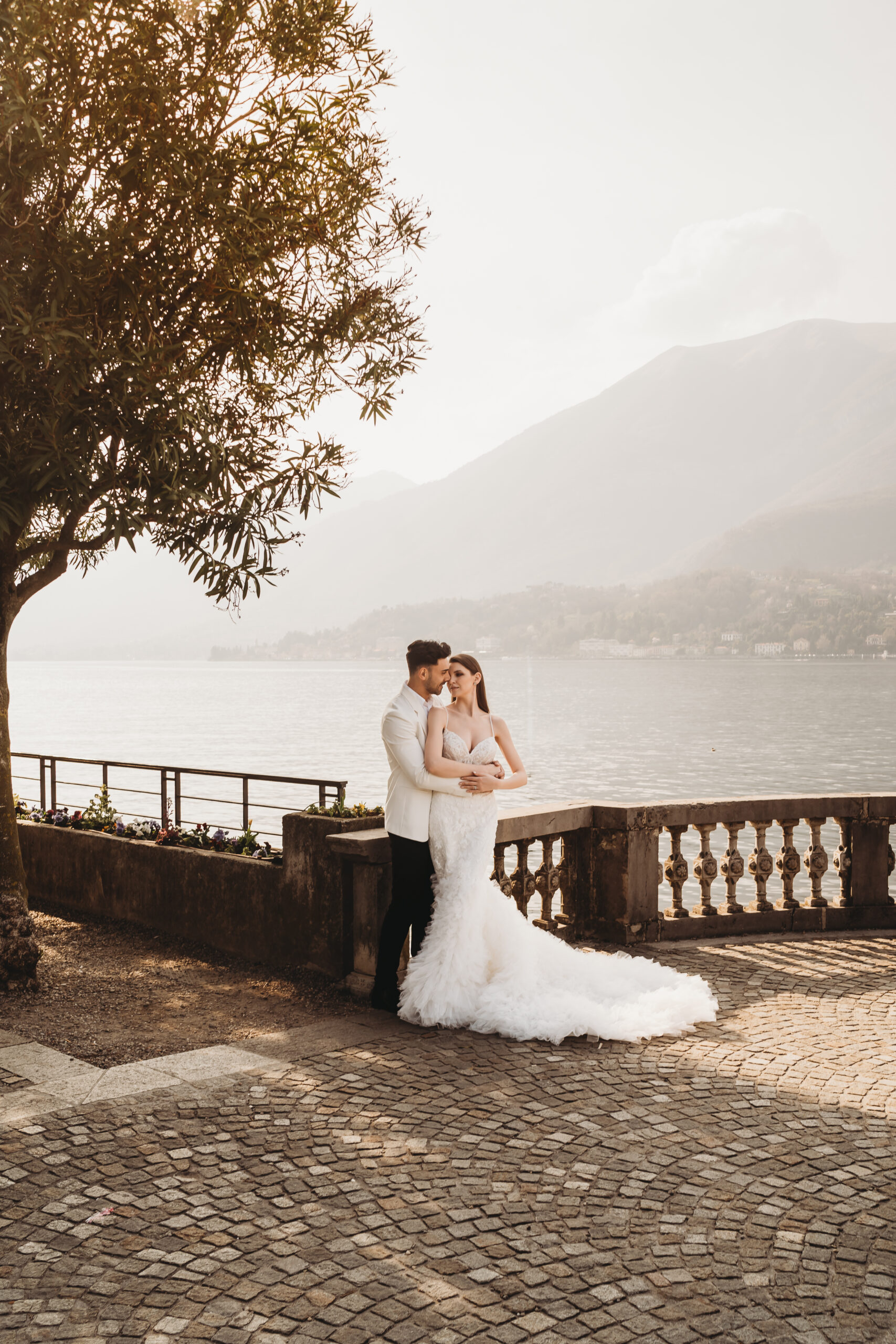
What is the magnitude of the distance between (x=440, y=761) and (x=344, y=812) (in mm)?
1371

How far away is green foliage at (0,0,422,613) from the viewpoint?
21.7 ft

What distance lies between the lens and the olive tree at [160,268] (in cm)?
662

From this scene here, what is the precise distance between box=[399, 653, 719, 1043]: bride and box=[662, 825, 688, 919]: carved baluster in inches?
69.9

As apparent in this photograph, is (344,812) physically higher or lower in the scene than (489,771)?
lower

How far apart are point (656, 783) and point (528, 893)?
4837cm

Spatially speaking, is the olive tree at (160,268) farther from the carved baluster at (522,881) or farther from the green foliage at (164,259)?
the carved baluster at (522,881)

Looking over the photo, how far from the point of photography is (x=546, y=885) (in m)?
7.73

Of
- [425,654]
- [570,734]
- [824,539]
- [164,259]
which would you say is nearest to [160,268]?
[164,259]

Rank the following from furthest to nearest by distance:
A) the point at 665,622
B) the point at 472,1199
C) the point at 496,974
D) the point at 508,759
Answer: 1. the point at 665,622
2. the point at 508,759
3. the point at 496,974
4. the point at 472,1199

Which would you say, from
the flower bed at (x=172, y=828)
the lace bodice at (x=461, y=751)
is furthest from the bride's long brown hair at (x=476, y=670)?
the flower bed at (x=172, y=828)

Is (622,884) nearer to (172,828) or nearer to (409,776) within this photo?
(409,776)

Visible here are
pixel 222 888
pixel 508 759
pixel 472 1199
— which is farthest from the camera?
pixel 222 888

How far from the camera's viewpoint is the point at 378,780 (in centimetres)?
5481

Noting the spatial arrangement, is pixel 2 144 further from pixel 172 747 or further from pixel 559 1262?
pixel 172 747
